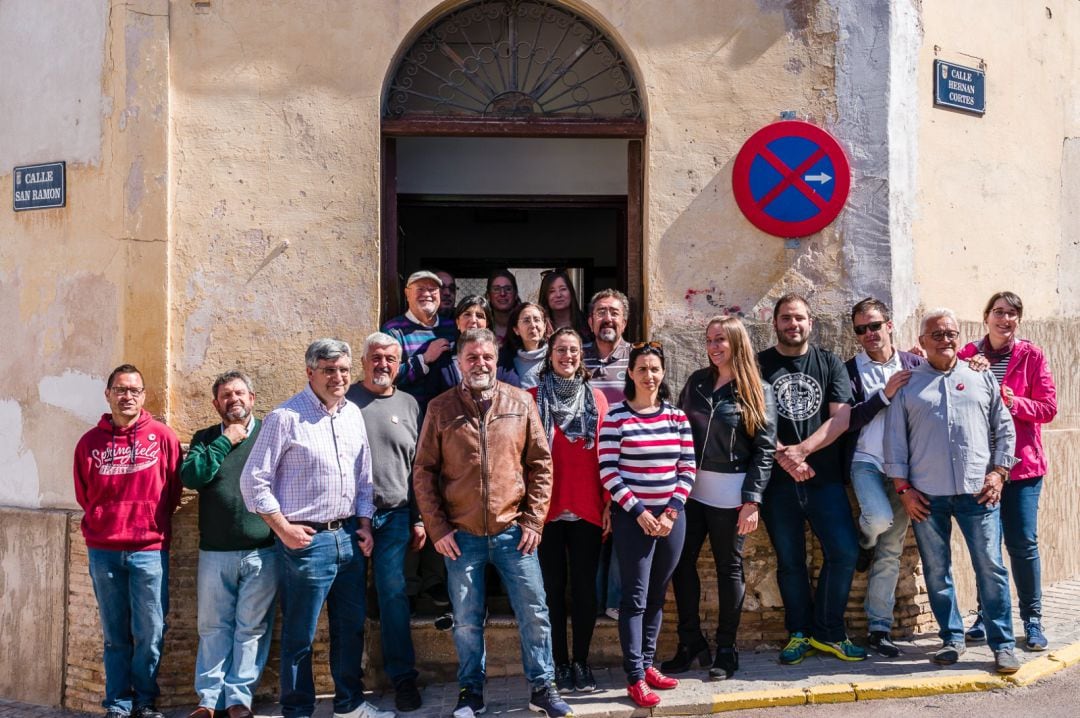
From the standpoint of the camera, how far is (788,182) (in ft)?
21.0

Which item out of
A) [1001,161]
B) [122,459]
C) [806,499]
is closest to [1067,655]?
[806,499]

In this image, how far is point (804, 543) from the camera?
19.5 feet

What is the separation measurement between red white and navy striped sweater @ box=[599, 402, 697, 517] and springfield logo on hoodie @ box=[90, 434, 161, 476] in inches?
99.5

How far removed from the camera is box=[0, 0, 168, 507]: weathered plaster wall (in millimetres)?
6148

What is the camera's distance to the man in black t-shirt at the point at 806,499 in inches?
230

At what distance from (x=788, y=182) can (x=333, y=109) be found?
2909mm

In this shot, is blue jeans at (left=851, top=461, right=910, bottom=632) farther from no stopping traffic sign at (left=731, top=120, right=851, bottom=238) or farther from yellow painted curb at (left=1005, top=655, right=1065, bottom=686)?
no stopping traffic sign at (left=731, top=120, right=851, bottom=238)

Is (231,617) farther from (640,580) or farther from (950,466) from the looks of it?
(950,466)

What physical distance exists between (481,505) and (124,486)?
200cm

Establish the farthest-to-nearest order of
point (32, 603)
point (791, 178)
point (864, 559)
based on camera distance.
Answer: point (791, 178) < point (32, 603) < point (864, 559)

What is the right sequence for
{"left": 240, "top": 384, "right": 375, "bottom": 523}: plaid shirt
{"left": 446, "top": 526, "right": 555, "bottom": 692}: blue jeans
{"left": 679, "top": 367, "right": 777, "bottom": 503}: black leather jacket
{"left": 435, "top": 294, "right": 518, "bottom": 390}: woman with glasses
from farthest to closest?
{"left": 435, "top": 294, "right": 518, "bottom": 390}: woman with glasses, {"left": 679, "top": 367, "right": 777, "bottom": 503}: black leather jacket, {"left": 446, "top": 526, "right": 555, "bottom": 692}: blue jeans, {"left": 240, "top": 384, "right": 375, "bottom": 523}: plaid shirt

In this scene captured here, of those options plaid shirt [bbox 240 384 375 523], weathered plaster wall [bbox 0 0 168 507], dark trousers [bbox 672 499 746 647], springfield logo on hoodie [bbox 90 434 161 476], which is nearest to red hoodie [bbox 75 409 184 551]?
springfield logo on hoodie [bbox 90 434 161 476]

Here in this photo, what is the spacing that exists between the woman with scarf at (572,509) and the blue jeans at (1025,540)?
8.19 feet

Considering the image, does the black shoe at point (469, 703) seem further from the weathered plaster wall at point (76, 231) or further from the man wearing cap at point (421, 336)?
the weathered plaster wall at point (76, 231)
